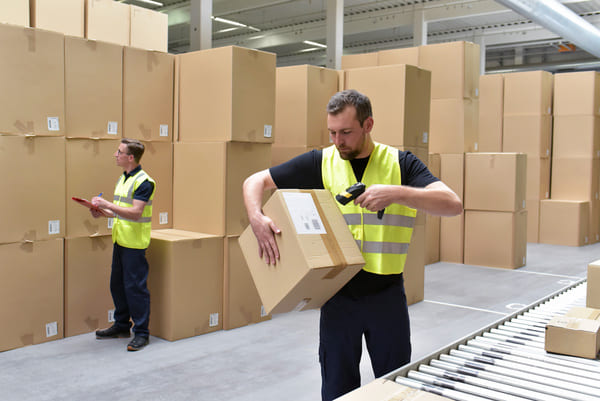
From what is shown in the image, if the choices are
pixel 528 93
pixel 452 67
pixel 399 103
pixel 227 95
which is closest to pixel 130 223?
pixel 227 95

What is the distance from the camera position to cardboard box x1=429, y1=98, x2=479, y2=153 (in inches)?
272

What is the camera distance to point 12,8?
395 cm

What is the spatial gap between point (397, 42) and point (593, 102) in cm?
554

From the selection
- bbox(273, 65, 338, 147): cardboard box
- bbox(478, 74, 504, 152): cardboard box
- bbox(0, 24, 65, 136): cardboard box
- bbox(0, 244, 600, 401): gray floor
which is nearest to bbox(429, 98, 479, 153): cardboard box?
bbox(273, 65, 338, 147): cardboard box

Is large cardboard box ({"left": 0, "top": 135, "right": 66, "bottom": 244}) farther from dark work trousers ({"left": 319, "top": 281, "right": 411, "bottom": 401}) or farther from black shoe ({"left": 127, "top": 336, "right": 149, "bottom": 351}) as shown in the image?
dark work trousers ({"left": 319, "top": 281, "right": 411, "bottom": 401})

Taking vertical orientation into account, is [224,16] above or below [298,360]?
above

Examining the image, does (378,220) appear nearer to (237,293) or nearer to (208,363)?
(208,363)

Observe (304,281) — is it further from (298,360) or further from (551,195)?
(551,195)

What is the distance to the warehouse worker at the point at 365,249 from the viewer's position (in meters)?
1.85

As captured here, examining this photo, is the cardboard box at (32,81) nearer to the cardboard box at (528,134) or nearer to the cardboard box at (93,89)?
the cardboard box at (93,89)

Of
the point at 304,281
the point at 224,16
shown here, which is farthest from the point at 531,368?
the point at 224,16

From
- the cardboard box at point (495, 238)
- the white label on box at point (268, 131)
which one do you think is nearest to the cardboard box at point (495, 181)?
the cardboard box at point (495, 238)

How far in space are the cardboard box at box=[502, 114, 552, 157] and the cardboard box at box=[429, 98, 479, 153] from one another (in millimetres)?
2220

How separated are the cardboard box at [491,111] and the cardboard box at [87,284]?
6884 mm
